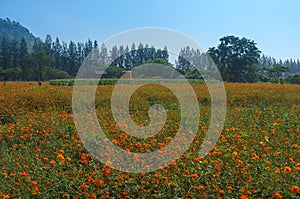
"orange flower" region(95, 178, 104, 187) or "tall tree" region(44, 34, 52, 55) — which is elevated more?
"tall tree" region(44, 34, 52, 55)

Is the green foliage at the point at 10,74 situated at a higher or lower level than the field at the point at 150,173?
higher

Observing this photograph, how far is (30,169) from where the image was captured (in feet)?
9.48

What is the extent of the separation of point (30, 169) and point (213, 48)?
2919 centimetres

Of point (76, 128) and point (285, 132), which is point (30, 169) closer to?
point (76, 128)

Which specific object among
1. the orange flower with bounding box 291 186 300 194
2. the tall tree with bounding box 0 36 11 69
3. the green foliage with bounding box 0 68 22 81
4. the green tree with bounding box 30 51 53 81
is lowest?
the orange flower with bounding box 291 186 300 194

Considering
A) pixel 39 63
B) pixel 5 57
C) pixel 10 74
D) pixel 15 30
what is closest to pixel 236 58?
pixel 39 63

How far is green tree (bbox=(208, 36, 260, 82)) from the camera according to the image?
94.2 ft

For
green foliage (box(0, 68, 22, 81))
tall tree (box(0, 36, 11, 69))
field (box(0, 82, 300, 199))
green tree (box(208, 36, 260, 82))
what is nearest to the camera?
field (box(0, 82, 300, 199))

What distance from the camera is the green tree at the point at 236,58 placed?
2872 cm

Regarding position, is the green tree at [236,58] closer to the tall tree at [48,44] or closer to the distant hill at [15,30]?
the tall tree at [48,44]

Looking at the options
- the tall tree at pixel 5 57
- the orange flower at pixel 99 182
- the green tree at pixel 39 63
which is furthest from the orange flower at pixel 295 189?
the tall tree at pixel 5 57

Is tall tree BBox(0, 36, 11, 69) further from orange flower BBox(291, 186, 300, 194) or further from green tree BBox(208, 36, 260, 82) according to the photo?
orange flower BBox(291, 186, 300, 194)

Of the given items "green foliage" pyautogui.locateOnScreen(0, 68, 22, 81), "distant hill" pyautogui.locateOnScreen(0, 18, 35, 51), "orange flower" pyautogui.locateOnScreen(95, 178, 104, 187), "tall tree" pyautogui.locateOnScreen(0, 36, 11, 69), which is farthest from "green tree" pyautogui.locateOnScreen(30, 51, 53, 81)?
"distant hill" pyautogui.locateOnScreen(0, 18, 35, 51)

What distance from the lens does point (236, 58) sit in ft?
96.5
